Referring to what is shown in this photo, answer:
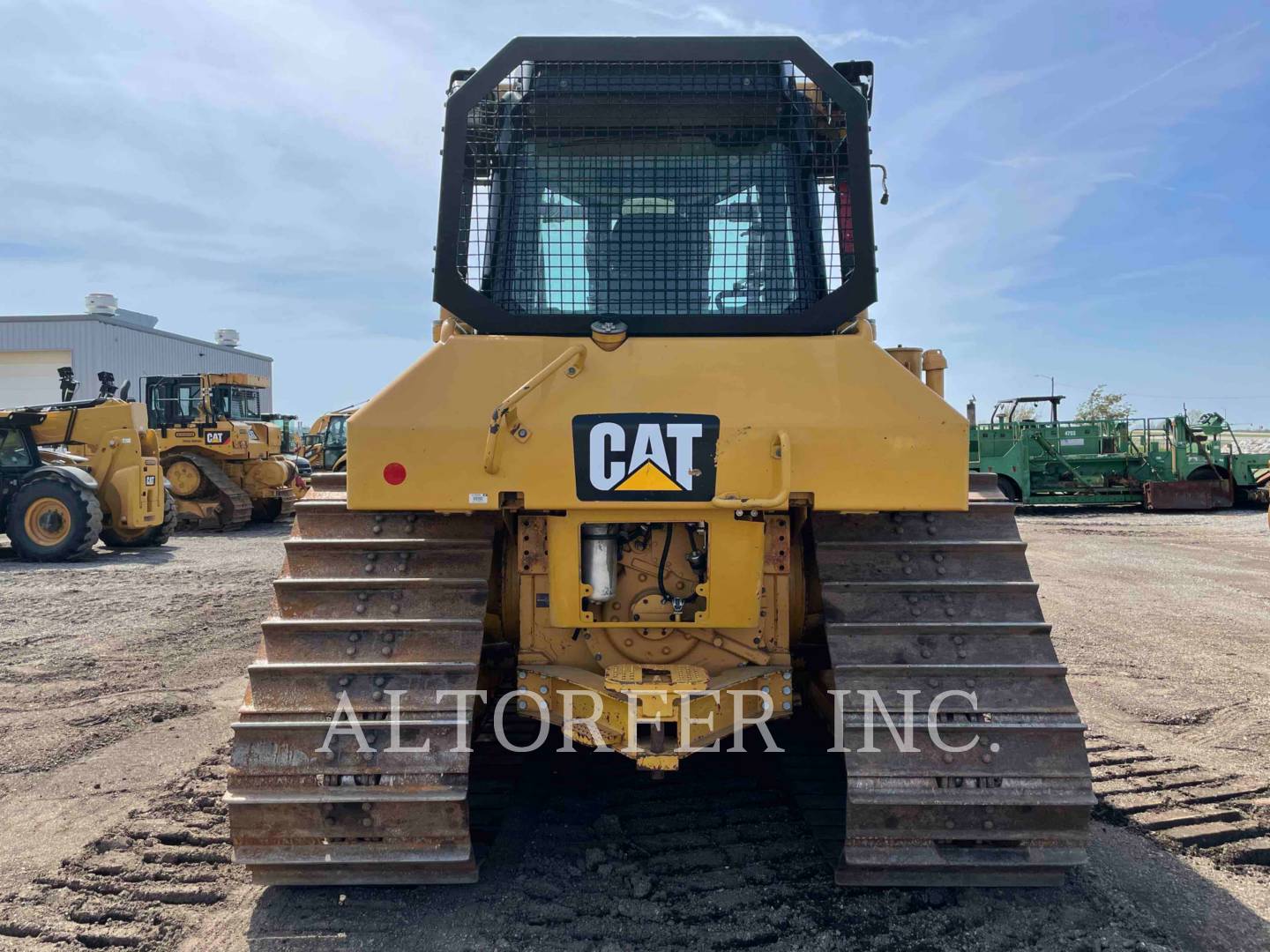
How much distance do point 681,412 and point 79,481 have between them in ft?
38.8

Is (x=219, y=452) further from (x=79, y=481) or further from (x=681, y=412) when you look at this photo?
(x=681, y=412)

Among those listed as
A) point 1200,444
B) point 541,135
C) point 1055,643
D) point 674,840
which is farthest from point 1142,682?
point 1200,444

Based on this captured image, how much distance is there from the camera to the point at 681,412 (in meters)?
2.77

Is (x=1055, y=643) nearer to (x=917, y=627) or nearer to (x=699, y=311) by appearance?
(x=917, y=627)

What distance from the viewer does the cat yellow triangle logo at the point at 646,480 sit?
108 inches

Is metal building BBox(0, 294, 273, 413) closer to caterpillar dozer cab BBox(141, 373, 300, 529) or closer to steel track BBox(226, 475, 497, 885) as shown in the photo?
caterpillar dozer cab BBox(141, 373, 300, 529)

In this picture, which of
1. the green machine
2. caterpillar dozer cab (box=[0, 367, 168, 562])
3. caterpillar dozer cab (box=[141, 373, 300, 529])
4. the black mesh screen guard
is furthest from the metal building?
the black mesh screen guard

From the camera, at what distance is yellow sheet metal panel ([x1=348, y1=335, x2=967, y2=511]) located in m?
2.75

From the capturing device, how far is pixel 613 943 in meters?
2.61

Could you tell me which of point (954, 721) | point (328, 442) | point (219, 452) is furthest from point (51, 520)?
point (954, 721)

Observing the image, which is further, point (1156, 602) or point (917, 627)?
point (1156, 602)

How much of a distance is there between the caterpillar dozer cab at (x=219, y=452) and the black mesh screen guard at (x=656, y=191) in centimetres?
1474

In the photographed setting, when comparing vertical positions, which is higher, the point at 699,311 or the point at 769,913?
the point at 699,311

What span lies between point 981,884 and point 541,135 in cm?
304
